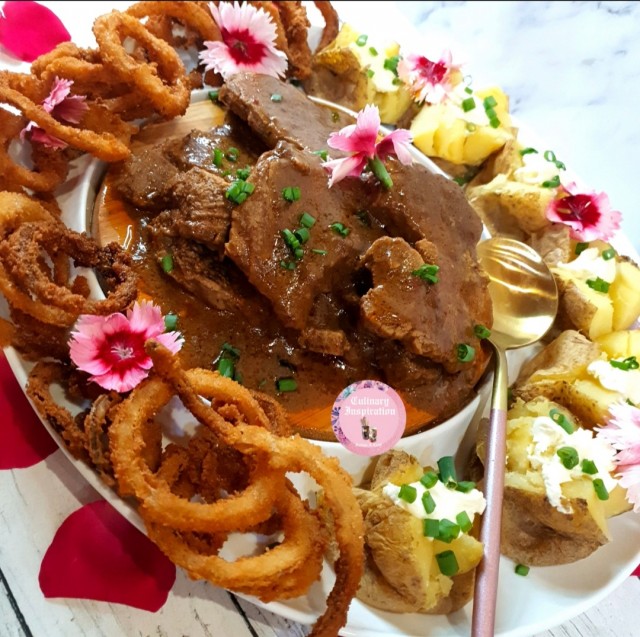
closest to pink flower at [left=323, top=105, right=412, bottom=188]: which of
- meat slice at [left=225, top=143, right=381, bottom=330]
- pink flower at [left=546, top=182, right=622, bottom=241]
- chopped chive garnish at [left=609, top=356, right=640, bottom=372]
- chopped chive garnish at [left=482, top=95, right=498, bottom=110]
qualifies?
meat slice at [left=225, top=143, right=381, bottom=330]

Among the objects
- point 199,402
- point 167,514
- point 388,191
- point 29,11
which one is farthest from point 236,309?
point 29,11

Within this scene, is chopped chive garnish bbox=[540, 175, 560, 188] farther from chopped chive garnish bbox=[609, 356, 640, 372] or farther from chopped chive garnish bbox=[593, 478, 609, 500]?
chopped chive garnish bbox=[593, 478, 609, 500]

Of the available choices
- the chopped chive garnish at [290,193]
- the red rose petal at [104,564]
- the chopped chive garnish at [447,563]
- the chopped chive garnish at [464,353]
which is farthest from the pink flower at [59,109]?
the chopped chive garnish at [447,563]

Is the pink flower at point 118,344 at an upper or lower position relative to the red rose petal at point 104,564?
upper

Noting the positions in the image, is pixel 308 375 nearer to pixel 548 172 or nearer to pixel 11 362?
pixel 11 362

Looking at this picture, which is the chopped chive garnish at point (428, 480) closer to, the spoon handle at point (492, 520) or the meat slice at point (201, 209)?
the spoon handle at point (492, 520)

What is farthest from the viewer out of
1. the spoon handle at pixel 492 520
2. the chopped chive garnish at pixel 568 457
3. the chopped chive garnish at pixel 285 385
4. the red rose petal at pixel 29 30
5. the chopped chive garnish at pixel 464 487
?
the red rose petal at pixel 29 30

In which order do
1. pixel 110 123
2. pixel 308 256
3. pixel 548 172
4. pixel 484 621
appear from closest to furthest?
1. pixel 484 621
2. pixel 308 256
3. pixel 110 123
4. pixel 548 172

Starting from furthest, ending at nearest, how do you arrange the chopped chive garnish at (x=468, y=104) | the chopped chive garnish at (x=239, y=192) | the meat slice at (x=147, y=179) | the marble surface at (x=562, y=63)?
the marble surface at (x=562, y=63)
the chopped chive garnish at (x=468, y=104)
the meat slice at (x=147, y=179)
the chopped chive garnish at (x=239, y=192)
